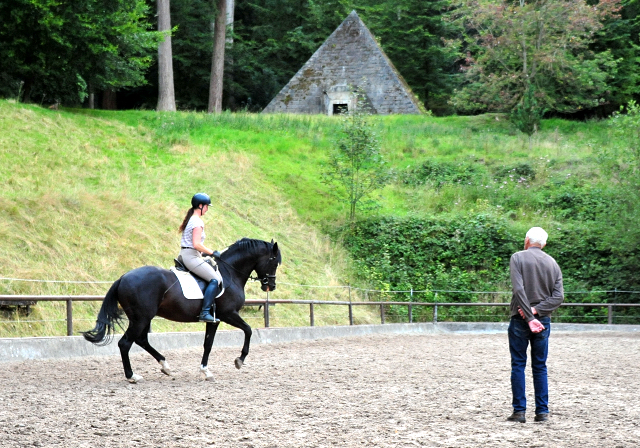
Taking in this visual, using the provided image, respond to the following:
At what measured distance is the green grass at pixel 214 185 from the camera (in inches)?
754

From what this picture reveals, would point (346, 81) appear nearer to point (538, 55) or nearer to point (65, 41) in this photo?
point (538, 55)

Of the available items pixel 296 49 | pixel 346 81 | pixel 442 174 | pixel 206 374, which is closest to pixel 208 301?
pixel 206 374

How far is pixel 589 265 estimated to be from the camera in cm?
2877

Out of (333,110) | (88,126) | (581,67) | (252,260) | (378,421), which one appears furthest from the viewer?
(333,110)

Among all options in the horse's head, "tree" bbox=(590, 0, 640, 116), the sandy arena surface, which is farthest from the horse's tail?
"tree" bbox=(590, 0, 640, 116)

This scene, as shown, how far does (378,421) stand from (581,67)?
39.6m

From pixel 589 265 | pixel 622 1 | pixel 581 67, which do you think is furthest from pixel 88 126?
pixel 622 1

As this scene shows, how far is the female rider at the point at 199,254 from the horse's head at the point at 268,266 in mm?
1064

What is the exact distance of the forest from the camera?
3142cm

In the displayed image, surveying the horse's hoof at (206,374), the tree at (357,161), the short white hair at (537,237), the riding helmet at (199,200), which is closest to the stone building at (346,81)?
the tree at (357,161)

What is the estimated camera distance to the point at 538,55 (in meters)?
41.6

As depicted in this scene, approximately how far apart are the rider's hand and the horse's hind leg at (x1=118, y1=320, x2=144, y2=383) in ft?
17.0

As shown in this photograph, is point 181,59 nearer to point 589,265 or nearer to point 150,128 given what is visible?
point 150,128

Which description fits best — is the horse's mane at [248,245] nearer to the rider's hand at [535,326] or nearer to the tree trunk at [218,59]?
the rider's hand at [535,326]
